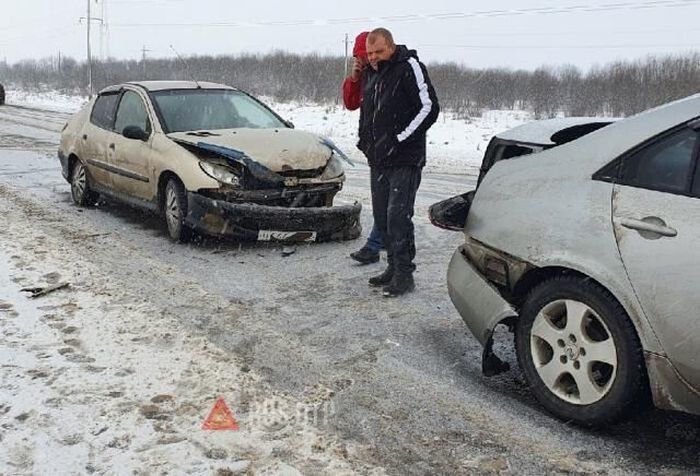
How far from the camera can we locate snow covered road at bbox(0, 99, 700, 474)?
9.06 ft

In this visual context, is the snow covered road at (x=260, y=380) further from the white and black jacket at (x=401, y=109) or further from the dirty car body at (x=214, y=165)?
the white and black jacket at (x=401, y=109)

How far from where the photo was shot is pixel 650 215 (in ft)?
8.97

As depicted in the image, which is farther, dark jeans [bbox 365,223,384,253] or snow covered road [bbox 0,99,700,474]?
dark jeans [bbox 365,223,384,253]

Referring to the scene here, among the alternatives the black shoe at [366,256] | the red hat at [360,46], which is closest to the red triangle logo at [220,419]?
the black shoe at [366,256]

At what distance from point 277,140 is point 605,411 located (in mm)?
4328

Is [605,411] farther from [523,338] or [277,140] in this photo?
[277,140]

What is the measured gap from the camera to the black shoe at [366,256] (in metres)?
5.84

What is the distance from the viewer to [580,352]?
2994mm

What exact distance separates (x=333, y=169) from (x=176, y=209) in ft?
4.98

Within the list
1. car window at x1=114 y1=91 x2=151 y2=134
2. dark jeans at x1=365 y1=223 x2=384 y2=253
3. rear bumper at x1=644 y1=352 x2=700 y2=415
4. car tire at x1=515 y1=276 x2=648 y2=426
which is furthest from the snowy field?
rear bumper at x1=644 y1=352 x2=700 y2=415

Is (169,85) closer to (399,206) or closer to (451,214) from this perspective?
(399,206)

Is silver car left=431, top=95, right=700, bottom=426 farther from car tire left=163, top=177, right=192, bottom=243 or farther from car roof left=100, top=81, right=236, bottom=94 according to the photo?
car roof left=100, top=81, right=236, bottom=94

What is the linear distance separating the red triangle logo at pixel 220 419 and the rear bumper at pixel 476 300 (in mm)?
1309

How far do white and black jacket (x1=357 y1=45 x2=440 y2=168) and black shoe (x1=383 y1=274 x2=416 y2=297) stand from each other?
2.73 ft
